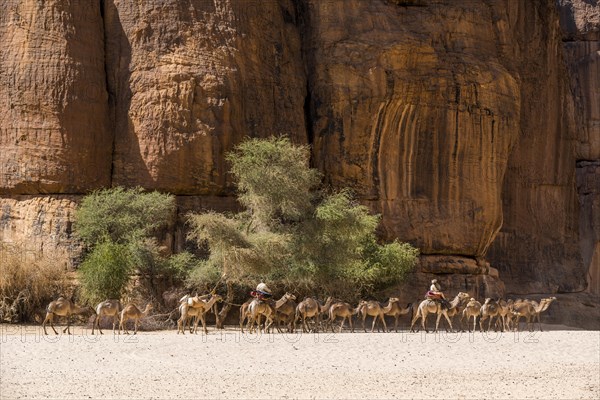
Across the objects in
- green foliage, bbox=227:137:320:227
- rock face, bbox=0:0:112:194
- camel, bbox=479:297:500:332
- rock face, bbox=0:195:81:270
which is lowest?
camel, bbox=479:297:500:332

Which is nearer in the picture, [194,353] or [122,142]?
[194,353]

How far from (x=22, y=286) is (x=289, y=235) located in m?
8.78

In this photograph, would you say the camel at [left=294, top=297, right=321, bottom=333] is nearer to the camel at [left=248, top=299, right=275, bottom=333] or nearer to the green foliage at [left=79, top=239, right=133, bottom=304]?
the camel at [left=248, top=299, right=275, bottom=333]

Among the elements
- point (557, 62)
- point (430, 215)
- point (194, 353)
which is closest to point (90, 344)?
point (194, 353)

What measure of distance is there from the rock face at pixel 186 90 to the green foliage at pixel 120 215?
70.1 inches

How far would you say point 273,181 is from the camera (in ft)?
116

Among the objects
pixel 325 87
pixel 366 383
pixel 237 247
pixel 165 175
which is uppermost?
pixel 325 87

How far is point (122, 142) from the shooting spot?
3838cm

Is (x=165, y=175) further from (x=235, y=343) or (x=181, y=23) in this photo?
(x=235, y=343)

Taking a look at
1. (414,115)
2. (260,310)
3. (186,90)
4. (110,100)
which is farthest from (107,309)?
(414,115)

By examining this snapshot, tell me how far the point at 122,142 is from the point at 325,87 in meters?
8.47

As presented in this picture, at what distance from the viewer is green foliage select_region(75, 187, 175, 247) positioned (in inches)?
1375

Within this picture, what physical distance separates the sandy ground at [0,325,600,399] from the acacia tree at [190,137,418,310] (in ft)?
23.6

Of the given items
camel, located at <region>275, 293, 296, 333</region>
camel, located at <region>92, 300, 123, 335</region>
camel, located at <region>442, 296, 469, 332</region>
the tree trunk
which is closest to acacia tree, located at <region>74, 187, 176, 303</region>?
the tree trunk
